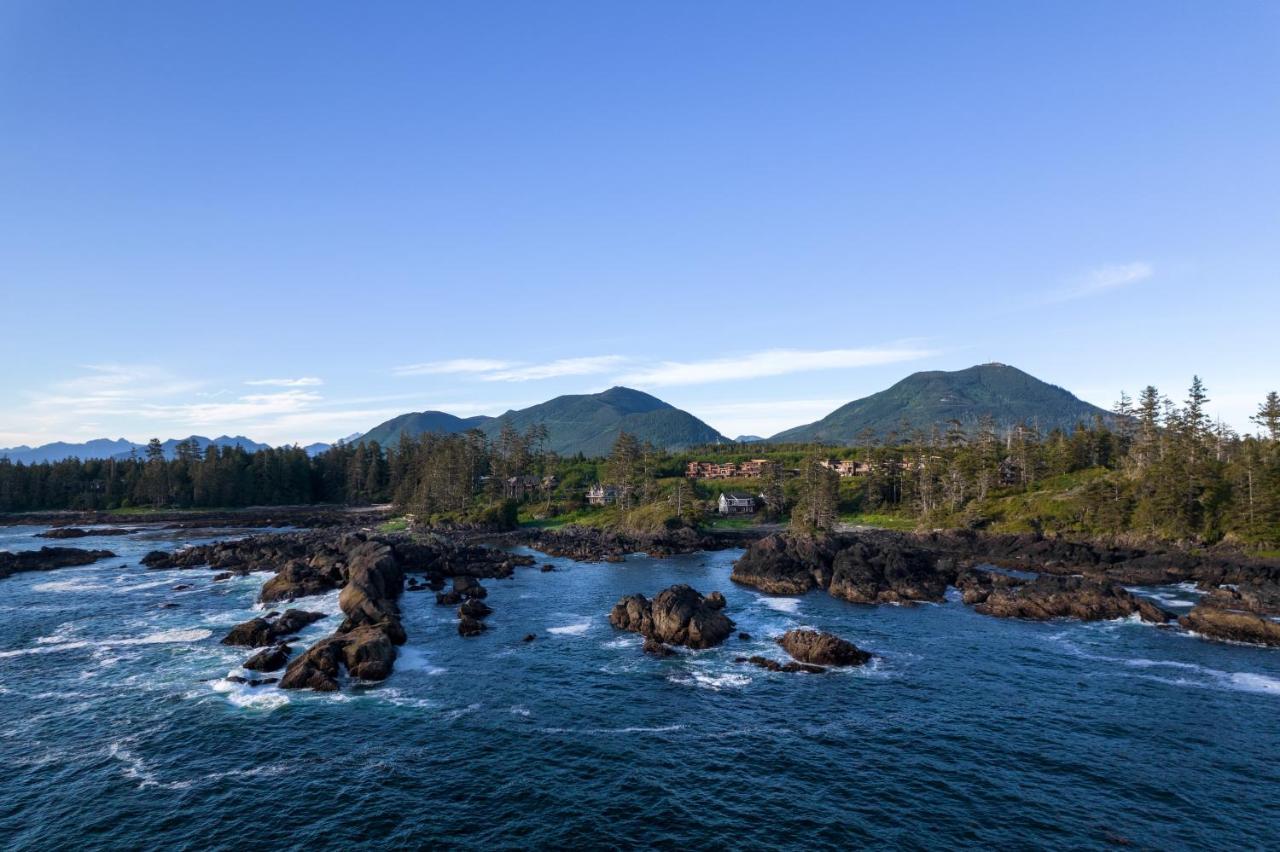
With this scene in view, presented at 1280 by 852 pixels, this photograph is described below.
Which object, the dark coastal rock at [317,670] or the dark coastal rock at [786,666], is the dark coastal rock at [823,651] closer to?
the dark coastal rock at [786,666]

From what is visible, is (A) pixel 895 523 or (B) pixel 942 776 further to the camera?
(A) pixel 895 523

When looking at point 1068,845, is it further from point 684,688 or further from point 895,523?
point 895,523

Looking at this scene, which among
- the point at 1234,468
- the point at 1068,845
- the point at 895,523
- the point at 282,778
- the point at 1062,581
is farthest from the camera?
the point at 895,523

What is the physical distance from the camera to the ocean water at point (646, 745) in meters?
A: 32.4

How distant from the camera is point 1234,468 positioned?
4250 inches

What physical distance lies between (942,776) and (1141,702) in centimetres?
2224

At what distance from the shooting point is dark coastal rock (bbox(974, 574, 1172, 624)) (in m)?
71.4

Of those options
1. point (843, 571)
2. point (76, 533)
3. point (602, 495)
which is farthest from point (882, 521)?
point (76, 533)

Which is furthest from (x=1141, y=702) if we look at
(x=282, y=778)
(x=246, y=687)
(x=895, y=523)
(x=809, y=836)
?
(x=895, y=523)

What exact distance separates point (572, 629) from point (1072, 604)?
57285 millimetres

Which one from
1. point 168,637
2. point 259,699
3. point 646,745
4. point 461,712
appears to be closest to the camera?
point 646,745

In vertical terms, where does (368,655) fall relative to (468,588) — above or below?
above

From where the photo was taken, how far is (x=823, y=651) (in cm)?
5656

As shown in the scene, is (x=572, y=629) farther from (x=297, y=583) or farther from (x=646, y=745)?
(x=297, y=583)
